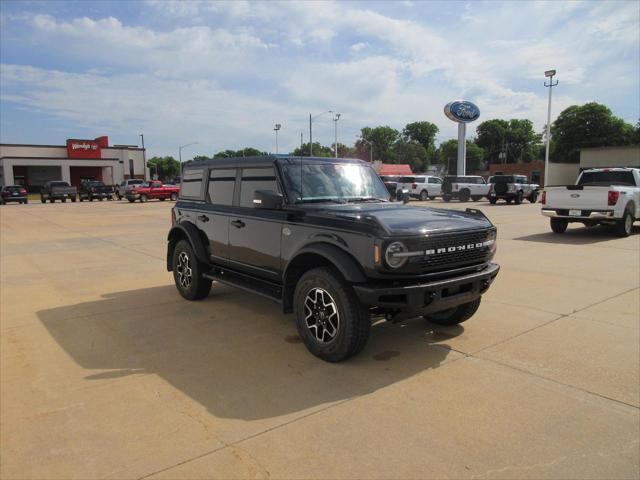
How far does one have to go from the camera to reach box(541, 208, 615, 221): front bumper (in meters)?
12.7

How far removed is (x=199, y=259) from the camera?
6.23 metres

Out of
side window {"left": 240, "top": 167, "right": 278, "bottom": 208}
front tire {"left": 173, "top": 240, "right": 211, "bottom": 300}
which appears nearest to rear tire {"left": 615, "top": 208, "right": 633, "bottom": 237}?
side window {"left": 240, "top": 167, "right": 278, "bottom": 208}

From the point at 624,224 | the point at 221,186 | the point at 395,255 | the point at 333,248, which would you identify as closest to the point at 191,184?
the point at 221,186

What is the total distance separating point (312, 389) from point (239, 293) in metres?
3.39

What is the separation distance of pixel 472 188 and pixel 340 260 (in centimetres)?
3058

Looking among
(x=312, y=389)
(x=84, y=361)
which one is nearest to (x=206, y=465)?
(x=312, y=389)

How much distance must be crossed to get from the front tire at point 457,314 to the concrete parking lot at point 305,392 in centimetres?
12

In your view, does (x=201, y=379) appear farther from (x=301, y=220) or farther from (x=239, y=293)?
(x=239, y=293)

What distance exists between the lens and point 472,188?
108ft

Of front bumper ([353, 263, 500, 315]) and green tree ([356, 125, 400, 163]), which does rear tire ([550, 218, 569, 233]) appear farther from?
green tree ([356, 125, 400, 163])

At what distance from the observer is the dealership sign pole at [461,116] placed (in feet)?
144

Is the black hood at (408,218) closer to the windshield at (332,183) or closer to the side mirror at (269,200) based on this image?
the windshield at (332,183)

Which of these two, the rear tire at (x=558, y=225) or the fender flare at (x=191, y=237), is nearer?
the fender flare at (x=191, y=237)

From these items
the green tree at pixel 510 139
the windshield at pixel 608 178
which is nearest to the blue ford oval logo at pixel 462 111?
the windshield at pixel 608 178
